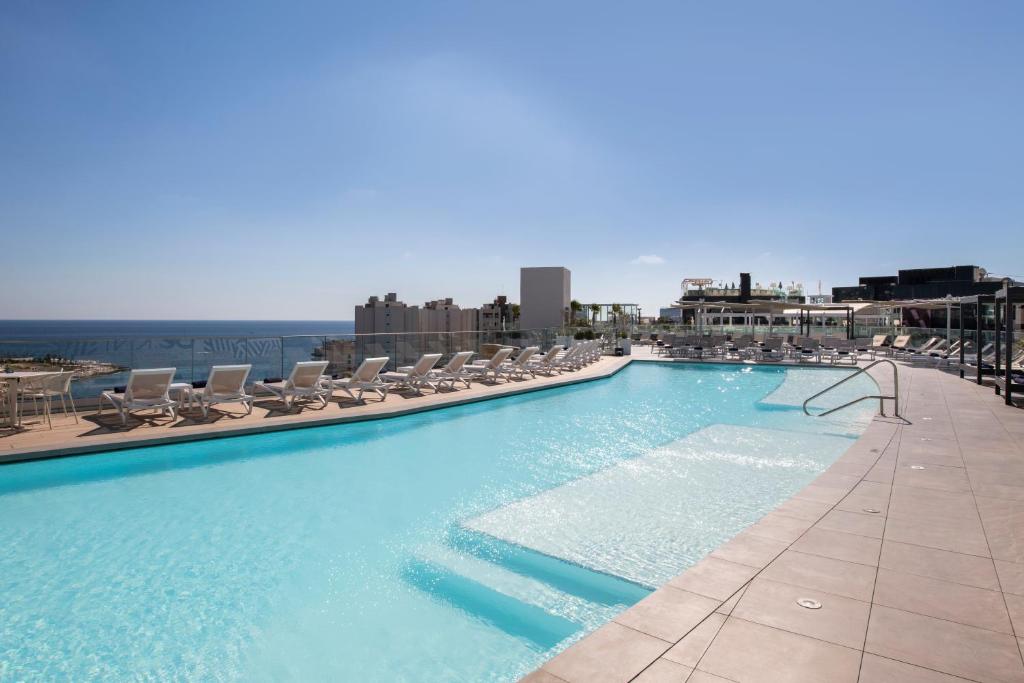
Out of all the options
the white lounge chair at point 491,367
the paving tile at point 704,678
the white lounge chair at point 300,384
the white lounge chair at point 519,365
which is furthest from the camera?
the white lounge chair at point 519,365

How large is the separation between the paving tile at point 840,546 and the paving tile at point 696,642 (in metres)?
1.09

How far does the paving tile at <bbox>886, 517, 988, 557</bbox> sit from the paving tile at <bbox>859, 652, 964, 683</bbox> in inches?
57.8

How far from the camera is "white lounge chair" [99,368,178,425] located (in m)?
7.18

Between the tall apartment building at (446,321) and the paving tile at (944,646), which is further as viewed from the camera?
the tall apartment building at (446,321)

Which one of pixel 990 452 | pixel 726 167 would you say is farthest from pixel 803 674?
pixel 726 167

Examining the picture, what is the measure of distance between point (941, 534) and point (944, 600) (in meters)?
1.02

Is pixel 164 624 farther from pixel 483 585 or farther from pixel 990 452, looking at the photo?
pixel 990 452

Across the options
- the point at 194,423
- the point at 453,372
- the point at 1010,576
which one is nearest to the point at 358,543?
the point at 1010,576

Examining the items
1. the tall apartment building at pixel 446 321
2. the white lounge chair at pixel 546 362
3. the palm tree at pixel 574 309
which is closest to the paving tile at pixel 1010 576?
the white lounge chair at pixel 546 362

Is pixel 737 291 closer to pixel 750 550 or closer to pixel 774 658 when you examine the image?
pixel 750 550

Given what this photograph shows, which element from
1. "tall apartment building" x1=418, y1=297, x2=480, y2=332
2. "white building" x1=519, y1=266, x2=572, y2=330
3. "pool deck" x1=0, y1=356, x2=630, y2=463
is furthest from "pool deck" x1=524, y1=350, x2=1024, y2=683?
"tall apartment building" x1=418, y1=297, x2=480, y2=332

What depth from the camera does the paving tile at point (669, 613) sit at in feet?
7.19

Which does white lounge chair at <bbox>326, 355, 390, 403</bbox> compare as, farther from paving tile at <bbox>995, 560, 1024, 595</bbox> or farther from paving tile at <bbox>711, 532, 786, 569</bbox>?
paving tile at <bbox>995, 560, 1024, 595</bbox>

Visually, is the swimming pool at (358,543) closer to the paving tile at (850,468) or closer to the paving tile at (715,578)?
the paving tile at (850,468)
